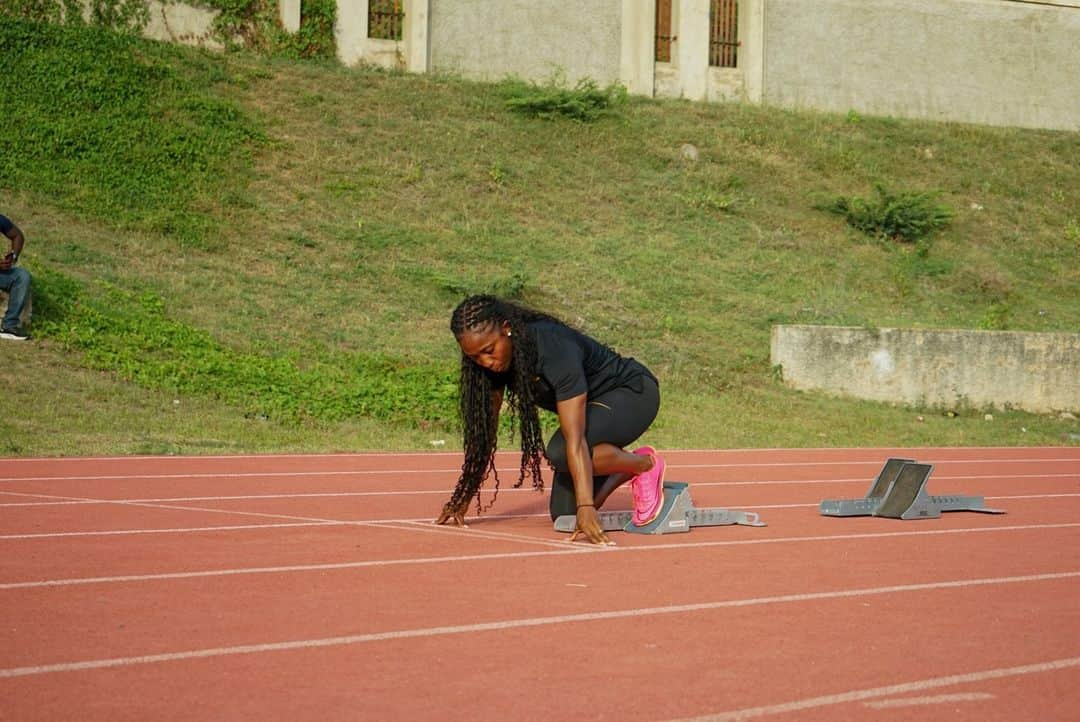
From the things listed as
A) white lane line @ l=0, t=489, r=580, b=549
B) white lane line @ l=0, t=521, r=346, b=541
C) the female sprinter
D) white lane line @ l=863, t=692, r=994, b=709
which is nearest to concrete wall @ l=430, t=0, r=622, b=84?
white lane line @ l=0, t=489, r=580, b=549

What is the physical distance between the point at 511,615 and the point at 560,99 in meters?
25.1

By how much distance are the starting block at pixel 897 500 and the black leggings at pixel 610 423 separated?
2065 mm

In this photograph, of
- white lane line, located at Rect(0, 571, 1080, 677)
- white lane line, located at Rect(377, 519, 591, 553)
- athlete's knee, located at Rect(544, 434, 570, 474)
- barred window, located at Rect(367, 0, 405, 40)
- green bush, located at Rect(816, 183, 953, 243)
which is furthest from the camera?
barred window, located at Rect(367, 0, 405, 40)

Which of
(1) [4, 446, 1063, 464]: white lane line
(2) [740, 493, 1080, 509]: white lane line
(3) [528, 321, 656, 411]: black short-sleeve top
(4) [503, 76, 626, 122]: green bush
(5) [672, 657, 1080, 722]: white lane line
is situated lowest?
(1) [4, 446, 1063, 464]: white lane line

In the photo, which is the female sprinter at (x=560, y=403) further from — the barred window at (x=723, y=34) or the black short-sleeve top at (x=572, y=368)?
the barred window at (x=723, y=34)

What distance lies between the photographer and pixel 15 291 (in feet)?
55.9

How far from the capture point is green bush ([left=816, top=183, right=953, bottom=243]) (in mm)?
28703

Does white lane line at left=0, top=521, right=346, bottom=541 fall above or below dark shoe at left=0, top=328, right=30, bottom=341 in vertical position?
below

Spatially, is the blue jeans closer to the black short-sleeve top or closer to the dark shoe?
the dark shoe

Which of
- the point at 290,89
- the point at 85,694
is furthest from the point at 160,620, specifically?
the point at 290,89

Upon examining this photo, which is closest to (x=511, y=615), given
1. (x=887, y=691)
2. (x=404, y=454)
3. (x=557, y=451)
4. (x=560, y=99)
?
(x=887, y=691)

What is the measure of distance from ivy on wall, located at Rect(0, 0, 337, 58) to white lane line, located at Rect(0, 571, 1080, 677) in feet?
79.5

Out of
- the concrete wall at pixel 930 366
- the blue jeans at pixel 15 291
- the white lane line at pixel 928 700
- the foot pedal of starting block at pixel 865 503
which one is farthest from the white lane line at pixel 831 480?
the blue jeans at pixel 15 291

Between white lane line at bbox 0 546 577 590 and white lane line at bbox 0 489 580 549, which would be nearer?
white lane line at bbox 0 546 577 590
